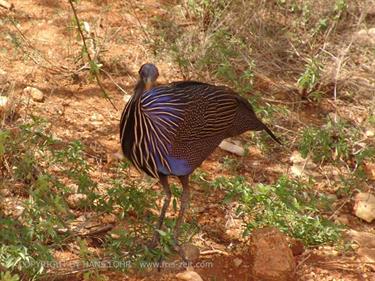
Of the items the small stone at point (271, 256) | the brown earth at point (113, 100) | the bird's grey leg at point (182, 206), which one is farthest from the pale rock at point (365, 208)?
the bird's grey leg at point (182, 206)

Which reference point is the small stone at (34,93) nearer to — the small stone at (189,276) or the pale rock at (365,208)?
the small stone at (189,276)

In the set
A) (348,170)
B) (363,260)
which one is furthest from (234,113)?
(348,170)

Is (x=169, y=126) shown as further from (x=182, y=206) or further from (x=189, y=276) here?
(x=189, y=276)

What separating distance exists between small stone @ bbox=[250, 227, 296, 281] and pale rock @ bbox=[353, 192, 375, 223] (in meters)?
1.05

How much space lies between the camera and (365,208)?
4273 mm

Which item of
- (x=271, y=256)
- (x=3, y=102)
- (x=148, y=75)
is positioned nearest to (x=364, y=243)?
(x=271, y=256)

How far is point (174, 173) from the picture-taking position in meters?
3.36

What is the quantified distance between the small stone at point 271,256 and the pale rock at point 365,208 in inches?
41.3

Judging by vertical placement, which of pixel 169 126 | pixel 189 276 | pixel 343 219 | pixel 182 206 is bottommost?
pixel 343 219

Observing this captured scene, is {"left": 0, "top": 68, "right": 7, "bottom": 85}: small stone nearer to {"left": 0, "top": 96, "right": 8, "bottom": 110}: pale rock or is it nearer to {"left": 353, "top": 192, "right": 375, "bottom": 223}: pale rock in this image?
{"left": 0, "top": 96, "right": 8, "bottom": 110}: pale rock

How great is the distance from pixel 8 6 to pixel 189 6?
1.48 m

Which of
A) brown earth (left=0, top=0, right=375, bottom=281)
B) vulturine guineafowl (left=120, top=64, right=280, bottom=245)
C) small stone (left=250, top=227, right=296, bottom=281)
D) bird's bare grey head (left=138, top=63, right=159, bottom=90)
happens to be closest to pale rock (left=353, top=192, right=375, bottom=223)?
brown earth (left=0, top=0, right=375, bottom=281)

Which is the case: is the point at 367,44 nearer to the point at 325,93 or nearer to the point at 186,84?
the point at 325,93

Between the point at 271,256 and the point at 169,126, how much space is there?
0.81 metres
